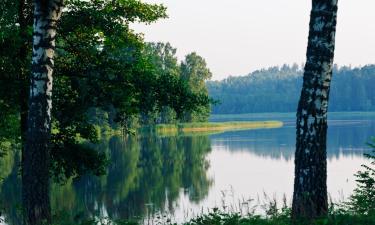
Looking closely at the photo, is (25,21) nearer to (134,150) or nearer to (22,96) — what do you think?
(22,96)

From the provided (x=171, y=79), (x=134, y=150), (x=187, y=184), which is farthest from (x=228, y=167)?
(x=171, y=79)

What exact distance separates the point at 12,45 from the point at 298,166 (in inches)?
392

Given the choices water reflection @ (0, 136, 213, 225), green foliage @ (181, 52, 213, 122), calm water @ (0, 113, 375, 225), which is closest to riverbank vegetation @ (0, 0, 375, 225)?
calm water @ (0, 113, 375, 225)

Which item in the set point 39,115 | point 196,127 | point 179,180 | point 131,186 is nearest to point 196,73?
point 196,127

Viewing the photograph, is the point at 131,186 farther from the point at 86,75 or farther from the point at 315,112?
the point at 315,112

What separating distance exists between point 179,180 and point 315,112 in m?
36.9

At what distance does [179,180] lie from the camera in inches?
1810

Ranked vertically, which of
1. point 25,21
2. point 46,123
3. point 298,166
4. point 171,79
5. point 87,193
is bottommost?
point 87,193

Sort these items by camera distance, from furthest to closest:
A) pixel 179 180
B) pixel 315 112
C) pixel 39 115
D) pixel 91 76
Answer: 1. pixel 179 180
2. pixel 91 76
3. pixel 39 115
4. pixel 315 112

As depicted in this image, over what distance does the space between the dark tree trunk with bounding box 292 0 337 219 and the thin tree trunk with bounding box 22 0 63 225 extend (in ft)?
15.2

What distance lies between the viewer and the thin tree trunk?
1057 cm

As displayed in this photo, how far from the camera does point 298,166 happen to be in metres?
9.80

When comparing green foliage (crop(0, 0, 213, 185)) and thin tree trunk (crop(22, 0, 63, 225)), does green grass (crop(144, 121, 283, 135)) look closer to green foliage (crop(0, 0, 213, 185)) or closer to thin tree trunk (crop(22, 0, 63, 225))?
green foliage (crop(0, 0, 213, 185))

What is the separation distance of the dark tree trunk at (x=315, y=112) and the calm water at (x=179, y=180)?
13.1 feet
